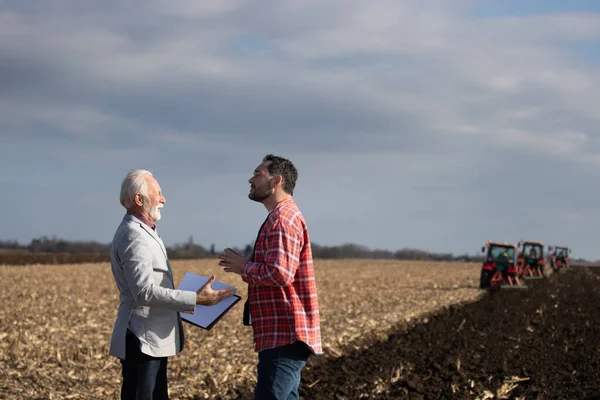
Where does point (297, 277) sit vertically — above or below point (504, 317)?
above

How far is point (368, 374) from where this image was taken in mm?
8828

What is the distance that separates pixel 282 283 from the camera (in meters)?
3.93

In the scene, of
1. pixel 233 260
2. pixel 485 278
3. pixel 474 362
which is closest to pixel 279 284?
pixel 233 260

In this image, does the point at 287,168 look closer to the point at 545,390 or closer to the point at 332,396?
the point at 332,396

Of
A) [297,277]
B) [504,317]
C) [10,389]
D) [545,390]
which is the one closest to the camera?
[297,277]

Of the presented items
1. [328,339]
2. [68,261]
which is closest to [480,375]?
[328,339]

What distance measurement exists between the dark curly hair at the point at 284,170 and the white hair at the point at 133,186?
0.68 metres

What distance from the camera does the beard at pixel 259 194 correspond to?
4.12 metres

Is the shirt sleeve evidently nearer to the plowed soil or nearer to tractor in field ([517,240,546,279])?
the plowed soil

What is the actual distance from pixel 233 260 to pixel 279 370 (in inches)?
25.1

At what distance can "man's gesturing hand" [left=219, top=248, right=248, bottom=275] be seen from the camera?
4.04 m

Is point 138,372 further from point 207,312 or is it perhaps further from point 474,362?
point 474,362

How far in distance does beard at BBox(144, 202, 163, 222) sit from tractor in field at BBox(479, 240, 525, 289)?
20434mm

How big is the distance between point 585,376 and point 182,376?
4.85m
